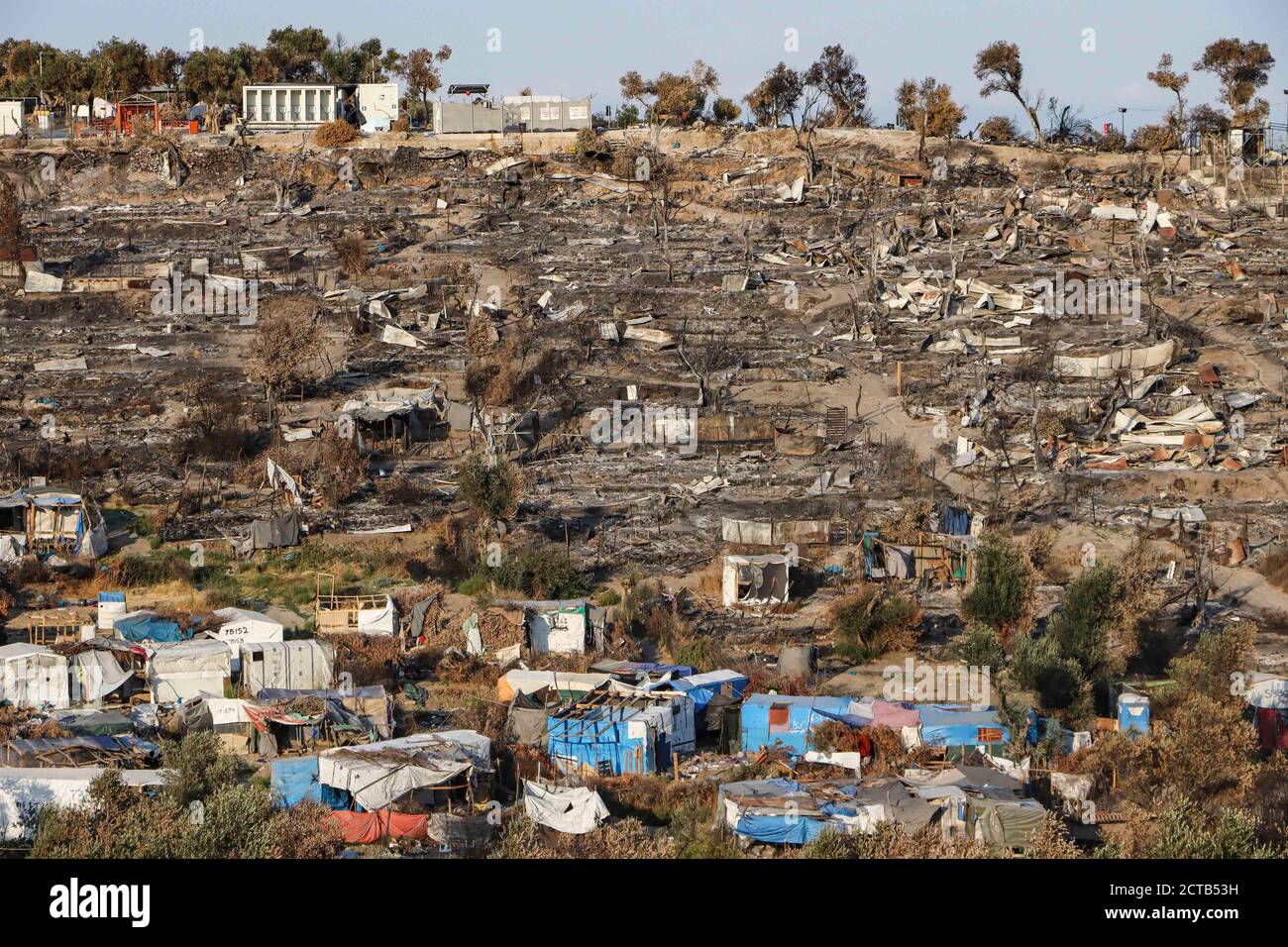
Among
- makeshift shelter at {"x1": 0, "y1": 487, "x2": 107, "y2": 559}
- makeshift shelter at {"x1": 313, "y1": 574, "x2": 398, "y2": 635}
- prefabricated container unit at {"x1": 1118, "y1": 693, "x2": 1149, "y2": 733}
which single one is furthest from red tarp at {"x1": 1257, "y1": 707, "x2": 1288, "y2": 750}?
makeshift shelter at {"x1": 0, "y1": 487, "x2": 107, "y2": 559}

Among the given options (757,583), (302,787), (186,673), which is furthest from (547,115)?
(302,787)

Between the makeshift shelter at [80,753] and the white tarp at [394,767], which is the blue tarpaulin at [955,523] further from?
the makeshift shelter at [80,753]

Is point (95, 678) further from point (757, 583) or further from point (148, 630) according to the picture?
point (757, 583)

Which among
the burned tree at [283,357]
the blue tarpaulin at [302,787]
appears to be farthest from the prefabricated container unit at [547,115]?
the blue tarpaulin at [302,787]

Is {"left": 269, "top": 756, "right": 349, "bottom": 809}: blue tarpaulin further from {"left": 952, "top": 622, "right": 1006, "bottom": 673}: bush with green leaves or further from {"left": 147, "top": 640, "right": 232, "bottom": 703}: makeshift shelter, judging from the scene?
{"left": 952, "top": 622, "right": 1006, "bottom": 673}: bush with green leaves

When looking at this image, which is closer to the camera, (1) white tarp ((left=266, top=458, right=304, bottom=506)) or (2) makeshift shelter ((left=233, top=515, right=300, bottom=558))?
(2) makeshift shelter ((left=233, top=515, right=300, bottom=558))
